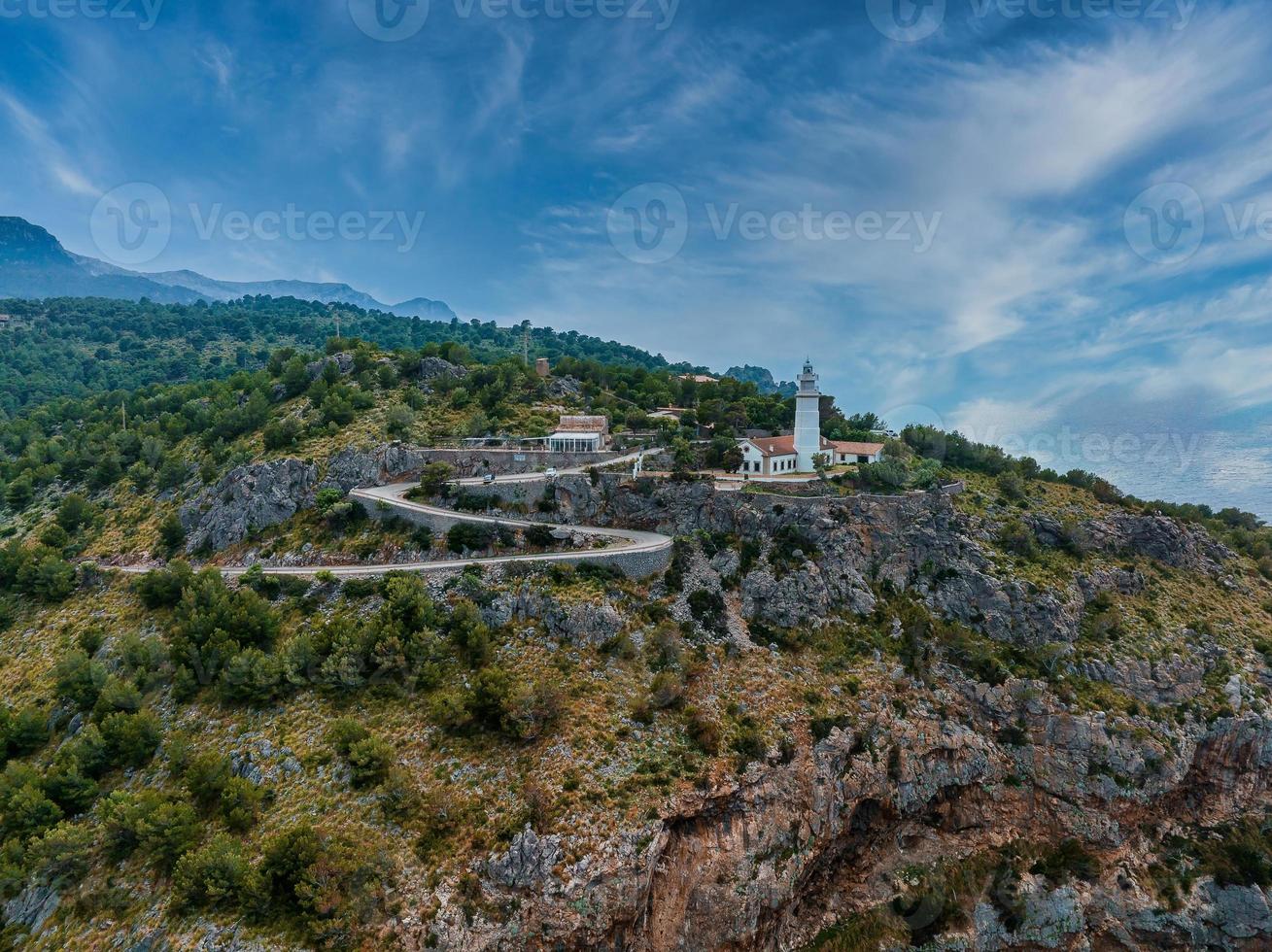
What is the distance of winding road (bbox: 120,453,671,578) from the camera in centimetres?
4506

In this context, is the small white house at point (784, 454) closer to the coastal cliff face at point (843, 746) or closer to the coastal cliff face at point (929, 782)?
the coastal cliff face at point (843, 746)

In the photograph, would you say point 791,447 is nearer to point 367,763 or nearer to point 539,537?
point 539,537

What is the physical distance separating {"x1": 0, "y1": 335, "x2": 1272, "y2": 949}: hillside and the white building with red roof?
5.70m

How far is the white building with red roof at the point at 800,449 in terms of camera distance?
56844 mm

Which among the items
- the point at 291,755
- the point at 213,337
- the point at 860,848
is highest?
the point at 213,337

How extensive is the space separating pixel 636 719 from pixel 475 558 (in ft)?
65.3

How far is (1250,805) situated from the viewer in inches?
1673

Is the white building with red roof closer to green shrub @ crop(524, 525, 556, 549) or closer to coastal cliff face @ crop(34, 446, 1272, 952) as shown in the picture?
coastal cliff face @ crop(34, 446, 1272, 952)

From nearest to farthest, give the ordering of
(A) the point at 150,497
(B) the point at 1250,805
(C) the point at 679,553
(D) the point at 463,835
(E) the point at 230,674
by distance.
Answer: (D) the point at 463,835, (E) the point at 230,674, (B) the point at 1250,805, (C) the point at 679,553, (A) the point at 150,497

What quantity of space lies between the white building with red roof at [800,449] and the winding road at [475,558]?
12267 mm

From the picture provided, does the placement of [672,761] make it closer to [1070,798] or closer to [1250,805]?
[1070,798]

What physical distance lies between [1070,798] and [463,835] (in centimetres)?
4154

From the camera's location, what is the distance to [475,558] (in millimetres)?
47219

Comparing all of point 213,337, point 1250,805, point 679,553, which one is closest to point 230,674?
point 679,553
